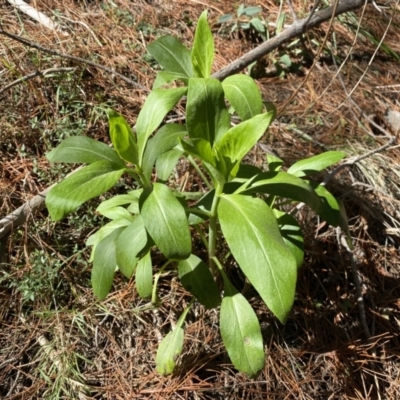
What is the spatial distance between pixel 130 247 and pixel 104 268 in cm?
19

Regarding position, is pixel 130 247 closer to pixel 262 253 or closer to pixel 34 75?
pixel 262 253

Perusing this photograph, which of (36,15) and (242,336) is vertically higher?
(36,15)

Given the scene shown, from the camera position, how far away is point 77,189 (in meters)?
1.65

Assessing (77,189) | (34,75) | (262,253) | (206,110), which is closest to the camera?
(262,253)

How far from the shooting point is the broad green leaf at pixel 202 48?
1919mm

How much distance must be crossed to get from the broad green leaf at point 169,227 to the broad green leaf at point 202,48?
0.58 metres

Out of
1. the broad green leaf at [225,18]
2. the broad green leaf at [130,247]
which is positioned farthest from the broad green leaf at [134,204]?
the broad green leaf at [225,18]

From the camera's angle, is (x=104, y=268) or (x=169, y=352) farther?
(x=169, y=352)

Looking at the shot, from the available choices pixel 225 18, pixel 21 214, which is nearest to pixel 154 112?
pixel 21 214

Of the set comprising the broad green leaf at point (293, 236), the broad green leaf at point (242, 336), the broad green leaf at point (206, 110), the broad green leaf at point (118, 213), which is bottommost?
the broad green leaf at point (242, 336)

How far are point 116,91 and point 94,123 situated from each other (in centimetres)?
27

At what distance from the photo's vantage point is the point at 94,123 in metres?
2.85

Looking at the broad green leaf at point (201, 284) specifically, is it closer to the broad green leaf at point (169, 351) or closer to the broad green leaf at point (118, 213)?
the broad green leaf at point (169, 351)

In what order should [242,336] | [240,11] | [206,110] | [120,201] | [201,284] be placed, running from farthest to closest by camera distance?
1. [240,11]
2. [120,201]
3. [201,284]
4. [242,336]
5. [206,110]
